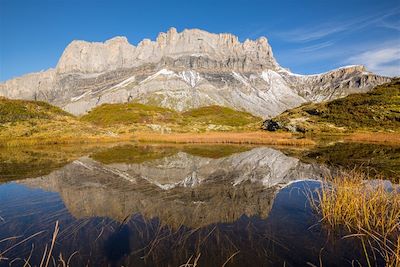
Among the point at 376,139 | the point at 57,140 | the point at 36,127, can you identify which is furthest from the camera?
the point at 36,127

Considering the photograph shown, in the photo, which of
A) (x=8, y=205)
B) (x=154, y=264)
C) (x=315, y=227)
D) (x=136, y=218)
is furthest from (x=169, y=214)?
(x=8, y=205)

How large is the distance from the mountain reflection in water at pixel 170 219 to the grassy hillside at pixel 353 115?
176ft

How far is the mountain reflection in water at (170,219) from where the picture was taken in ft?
31.9

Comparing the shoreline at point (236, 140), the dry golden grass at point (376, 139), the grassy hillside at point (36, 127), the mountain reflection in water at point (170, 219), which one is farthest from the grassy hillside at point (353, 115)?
the mountain reflection in water at point (170, 219)

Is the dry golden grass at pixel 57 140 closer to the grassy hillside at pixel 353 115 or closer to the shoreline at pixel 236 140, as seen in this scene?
the shoreline at pixel 236 140

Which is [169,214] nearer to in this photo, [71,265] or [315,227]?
[71,265]

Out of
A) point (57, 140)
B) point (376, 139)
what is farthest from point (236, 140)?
point (57, 140)

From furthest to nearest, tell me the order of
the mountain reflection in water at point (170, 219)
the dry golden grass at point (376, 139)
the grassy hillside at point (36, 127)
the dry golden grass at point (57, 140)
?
the grassy hillside at point (36, 127)
the dry golden grass at point (57, 140)
the dry golden grass at point (376, 139)
the mountain reflection in water at point (170, 219)

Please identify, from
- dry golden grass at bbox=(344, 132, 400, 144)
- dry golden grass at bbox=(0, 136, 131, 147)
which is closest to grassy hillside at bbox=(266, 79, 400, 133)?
dry golden grass at bbox=(344, 132, 400, 144)

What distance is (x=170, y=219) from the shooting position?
42.7 ft

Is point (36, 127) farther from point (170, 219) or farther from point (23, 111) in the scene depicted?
point (170, 219)

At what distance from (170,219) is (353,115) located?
2985 inches

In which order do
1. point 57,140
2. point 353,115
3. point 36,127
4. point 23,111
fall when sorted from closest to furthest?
point 57,140
point 36,127
point 353,115
point 23,111

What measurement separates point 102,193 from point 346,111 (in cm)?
7785
